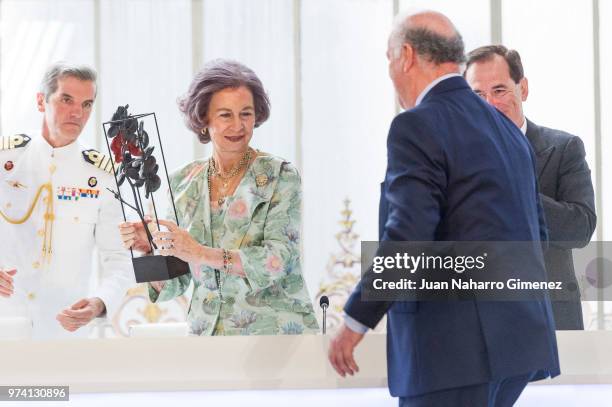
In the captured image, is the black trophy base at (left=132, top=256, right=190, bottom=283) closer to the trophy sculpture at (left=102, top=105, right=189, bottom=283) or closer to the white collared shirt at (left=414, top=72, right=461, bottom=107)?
the trophy sculpture at (left=102, top=105, right=189, bottom=283)

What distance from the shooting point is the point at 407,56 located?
6.65 ft

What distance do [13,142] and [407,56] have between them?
1.50 meters

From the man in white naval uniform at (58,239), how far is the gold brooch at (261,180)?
523 millimetres

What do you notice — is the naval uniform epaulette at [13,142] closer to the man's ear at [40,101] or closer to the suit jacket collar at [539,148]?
the man's ear at [40,101]

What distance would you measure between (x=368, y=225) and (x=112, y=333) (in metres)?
1.00

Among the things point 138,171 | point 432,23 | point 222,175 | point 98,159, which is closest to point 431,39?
point 432,23

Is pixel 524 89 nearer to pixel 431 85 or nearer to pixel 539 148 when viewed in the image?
pixel 539 148

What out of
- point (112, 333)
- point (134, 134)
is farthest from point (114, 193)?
point (112, 333)

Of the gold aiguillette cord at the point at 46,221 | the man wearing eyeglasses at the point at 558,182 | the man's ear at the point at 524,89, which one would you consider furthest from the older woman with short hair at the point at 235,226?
the man's ear at the point at 524,89

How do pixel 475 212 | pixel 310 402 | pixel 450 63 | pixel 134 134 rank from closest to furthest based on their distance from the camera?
1. pixel 475 212
2. pixel 450 63
3. pixel 310 402
4. pixel 134 134

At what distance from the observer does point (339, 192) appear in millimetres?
3232

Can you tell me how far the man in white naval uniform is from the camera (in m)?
2.84

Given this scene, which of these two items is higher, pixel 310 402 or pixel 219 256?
pixel 219 256

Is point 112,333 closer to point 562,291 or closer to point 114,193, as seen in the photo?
point 114,193
